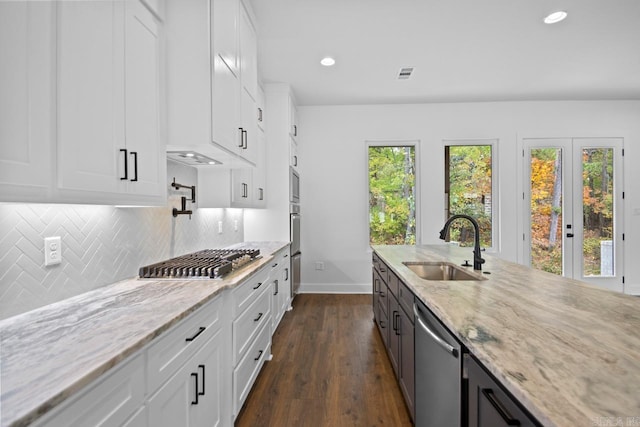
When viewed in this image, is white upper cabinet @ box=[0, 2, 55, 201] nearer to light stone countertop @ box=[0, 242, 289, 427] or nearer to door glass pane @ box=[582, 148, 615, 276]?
light stone countertop @ box=[0, 242, 289, 427]

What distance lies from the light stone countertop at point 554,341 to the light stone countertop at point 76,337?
37.3 inches

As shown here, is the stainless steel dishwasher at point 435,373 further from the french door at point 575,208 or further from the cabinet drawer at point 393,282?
the french door at point 575,208

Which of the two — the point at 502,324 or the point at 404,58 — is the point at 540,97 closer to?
the point at 404,58

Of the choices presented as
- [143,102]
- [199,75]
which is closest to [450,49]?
[199,75]

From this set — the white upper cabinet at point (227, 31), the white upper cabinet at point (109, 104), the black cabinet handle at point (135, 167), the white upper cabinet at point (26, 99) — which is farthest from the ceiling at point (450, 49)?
the white upper cabinet at point (26, 99)

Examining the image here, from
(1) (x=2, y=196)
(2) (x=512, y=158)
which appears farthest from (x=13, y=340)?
(2) (x=512, y=158)

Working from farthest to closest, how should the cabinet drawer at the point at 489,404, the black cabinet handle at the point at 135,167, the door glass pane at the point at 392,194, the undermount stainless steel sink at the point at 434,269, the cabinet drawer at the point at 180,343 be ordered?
the door glass pane at the point at 392,194 → the undermount stainless steel sink at the point at 434,269 → the black cabinet handle at the point at 135,167 → the cabinet drawer at the point at 180,343 → the cabinet drawer at the point at 489,404

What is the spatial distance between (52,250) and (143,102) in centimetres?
75

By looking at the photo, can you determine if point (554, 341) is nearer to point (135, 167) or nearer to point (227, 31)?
point (135, 167)

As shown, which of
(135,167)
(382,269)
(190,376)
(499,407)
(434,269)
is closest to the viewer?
(499,407)

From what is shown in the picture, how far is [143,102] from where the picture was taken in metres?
1.46

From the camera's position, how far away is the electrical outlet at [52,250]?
4.03ft

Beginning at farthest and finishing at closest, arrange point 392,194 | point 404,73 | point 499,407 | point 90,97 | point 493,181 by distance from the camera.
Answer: point 392,194, point 493,181, point 404,73, point 90,97, point 499,407

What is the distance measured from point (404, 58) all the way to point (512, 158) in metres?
2.58
